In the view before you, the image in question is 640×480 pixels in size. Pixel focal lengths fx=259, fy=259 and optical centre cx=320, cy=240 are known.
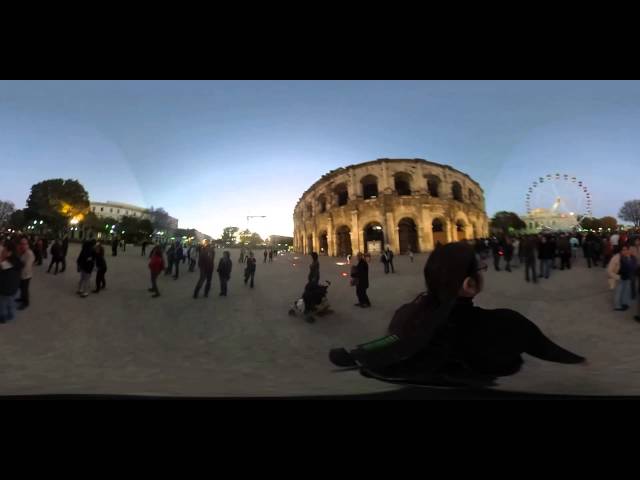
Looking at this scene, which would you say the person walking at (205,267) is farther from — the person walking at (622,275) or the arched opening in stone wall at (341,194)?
the person walking at (622,275)

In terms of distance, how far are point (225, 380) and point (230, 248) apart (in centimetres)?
56

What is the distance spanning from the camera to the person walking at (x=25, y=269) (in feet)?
3.88

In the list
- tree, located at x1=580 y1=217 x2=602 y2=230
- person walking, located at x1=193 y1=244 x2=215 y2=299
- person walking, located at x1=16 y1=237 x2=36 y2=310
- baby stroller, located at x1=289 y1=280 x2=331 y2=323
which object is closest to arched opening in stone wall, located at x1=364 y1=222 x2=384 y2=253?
baby stroller, located at x1=289 y1=280 x2=331 y2=323

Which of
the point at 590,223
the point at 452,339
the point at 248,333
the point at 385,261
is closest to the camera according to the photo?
the point at 452,339

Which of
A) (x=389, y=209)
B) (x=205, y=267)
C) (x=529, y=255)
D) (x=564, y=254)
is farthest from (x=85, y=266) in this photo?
(x=564, y=254)

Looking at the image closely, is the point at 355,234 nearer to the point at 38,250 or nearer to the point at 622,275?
the point at 622,275

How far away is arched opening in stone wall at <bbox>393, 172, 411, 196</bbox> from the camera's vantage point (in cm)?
132

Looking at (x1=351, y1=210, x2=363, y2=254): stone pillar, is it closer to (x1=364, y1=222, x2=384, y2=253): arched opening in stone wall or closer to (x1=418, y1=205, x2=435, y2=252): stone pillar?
(x1=364, y1=222, x2=384, y2=253): arched opening in stone wall

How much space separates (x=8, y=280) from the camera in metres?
1.17

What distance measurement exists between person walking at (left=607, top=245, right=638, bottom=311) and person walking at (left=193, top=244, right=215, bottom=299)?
1850mm

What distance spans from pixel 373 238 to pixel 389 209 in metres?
0.19

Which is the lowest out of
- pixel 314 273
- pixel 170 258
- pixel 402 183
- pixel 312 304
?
pixel 312 304

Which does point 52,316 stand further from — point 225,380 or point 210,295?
point 225,380
